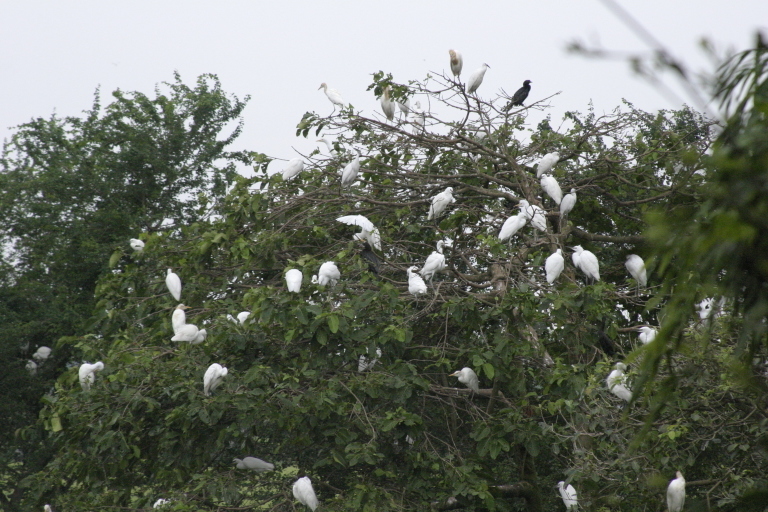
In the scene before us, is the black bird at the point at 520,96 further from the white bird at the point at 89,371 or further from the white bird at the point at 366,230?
the white bird at the point at 89,371

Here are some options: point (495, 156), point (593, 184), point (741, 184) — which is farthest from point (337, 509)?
point (741, 184)

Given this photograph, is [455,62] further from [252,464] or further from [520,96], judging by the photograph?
[252,464]

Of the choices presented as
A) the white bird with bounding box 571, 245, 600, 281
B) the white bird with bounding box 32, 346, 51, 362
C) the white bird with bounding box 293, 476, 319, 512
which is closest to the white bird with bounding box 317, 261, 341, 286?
the white bird with bounding box 293, 476, 319, 512

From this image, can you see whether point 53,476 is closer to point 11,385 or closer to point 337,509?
point 337,509

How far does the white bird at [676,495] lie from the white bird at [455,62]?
2.93m

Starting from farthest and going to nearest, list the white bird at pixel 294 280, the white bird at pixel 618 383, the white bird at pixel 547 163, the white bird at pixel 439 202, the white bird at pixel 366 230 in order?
the white bird at pixel 547 163
the white bird at pixel 439 202
the white bird at pixel 366 230
the white bird at pixel 294 280
the white bird at pixel 618 383

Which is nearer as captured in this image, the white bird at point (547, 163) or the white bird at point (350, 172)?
the white bird at point (350, 172)

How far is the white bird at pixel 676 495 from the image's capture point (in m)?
2.49

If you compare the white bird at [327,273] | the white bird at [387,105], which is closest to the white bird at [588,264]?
the white bird at [327,273]

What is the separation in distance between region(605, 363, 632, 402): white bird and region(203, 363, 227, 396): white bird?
171cm

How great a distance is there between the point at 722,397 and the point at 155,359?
288 cm

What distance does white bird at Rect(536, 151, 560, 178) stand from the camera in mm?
4504

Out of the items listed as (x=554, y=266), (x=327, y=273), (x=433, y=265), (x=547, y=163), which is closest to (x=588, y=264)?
(x=554, y=266)

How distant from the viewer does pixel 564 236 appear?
445 cm
